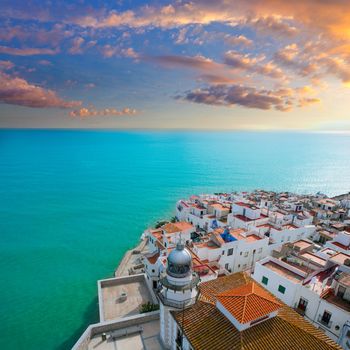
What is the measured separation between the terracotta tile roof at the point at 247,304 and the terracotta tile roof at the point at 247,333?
0.97 m

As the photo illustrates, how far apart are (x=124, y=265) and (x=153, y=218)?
1037 inches

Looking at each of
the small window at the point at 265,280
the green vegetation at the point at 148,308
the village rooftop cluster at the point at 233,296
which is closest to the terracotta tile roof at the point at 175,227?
the village rooftop cluster at the point at 233,296

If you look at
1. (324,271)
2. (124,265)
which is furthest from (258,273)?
(124,265)

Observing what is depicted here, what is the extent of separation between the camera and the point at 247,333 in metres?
15.5

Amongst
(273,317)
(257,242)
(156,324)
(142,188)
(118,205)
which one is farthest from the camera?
(142,188)

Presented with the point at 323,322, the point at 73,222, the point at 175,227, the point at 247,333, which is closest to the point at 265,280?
the point at 323,322

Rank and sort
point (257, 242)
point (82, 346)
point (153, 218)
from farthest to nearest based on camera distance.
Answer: point (153, 218)
point (257, 242)
point (82, 346)

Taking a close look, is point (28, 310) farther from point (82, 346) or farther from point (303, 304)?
point (303, 304)

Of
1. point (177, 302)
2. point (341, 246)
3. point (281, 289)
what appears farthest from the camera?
point (341, 246)

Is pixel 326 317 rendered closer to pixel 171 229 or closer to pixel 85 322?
pixel 171 229

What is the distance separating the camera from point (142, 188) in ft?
332

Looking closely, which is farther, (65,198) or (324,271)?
(65,198)

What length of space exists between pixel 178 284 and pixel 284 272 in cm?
1608

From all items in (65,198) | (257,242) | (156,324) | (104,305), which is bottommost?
(65,198)
